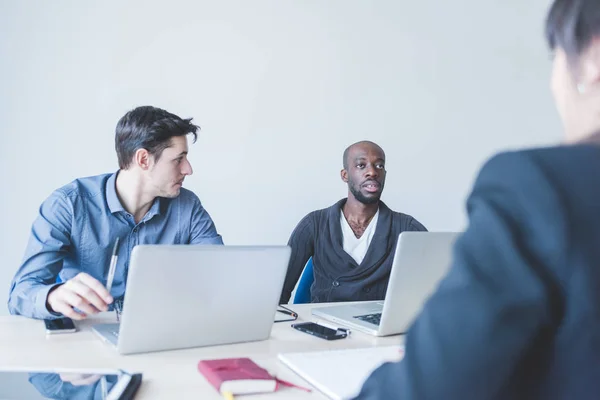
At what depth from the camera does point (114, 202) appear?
173 centimetres

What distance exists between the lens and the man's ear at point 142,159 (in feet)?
6.06

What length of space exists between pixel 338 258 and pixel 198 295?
49.8 inches

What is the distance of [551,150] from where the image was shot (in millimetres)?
402

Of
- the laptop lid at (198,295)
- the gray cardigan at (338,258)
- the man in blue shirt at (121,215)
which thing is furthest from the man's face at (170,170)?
the laptop lid at (198,295)

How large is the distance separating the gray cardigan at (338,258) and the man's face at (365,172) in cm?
9

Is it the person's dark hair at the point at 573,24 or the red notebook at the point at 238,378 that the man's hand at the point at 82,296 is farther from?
the person's dark hair at the point at 573,24

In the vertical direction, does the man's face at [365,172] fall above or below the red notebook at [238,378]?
above

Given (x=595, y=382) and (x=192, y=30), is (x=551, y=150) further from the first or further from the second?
(x=192, y=30)

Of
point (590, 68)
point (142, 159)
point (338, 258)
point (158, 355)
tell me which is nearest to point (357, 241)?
point (338, 258)

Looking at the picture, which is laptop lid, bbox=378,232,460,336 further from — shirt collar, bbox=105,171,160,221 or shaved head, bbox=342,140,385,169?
shaved head, bbox=342,140,385,169

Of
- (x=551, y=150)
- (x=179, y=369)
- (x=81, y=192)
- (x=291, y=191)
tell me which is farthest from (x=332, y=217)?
(x=551, y=150)

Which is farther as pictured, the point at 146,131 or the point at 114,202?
the point at 146,131

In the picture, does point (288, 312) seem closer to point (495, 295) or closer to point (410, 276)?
point (410, 276)

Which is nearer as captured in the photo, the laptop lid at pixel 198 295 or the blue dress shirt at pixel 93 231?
the laptop lid at pixel 198 295
